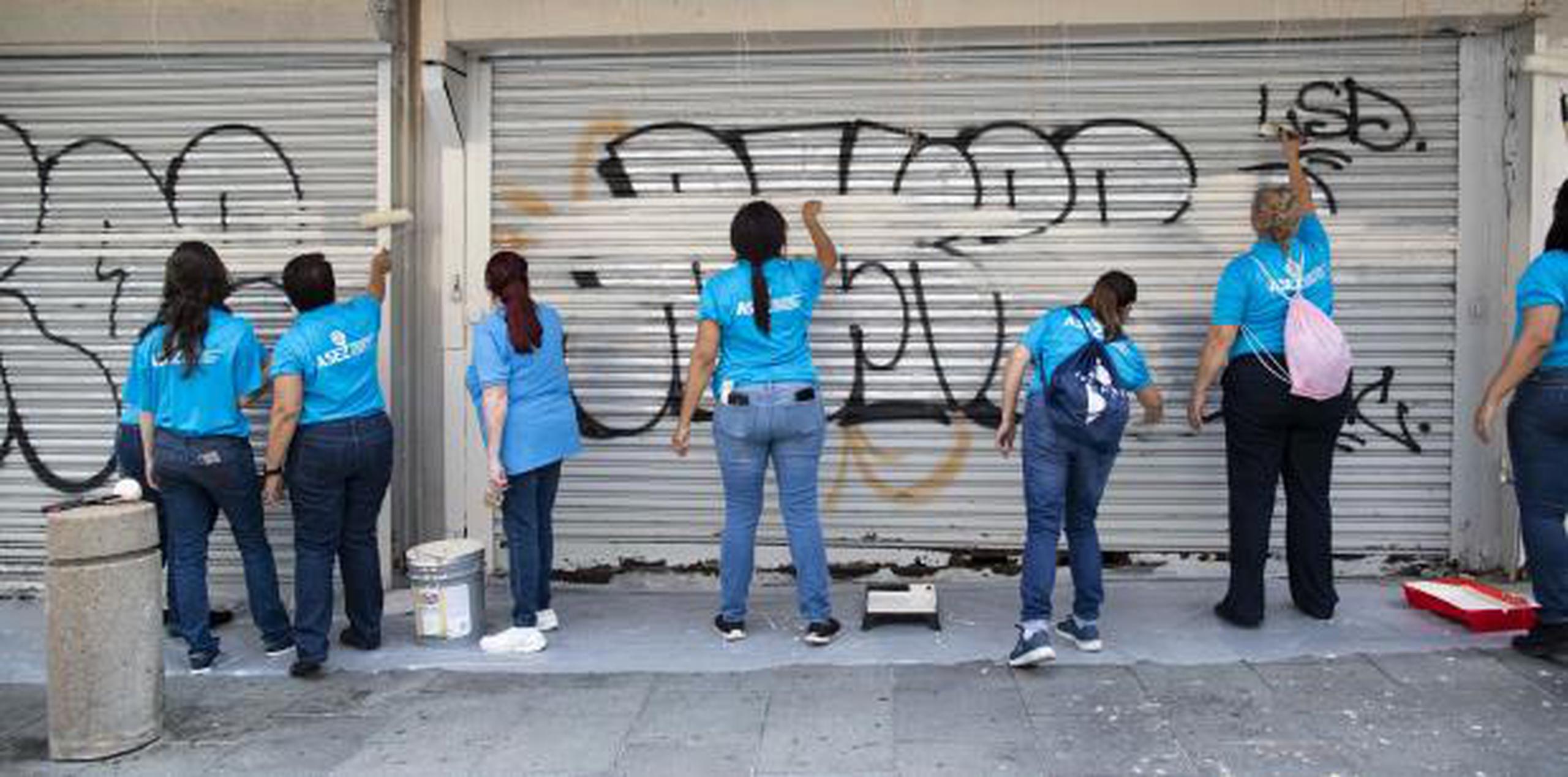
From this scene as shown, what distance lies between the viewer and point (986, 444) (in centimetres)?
645

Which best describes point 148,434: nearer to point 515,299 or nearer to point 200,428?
point 200,428

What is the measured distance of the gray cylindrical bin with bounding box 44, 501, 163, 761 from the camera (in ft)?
14.3

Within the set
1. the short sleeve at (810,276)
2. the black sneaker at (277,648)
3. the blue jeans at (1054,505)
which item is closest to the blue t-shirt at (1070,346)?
the blue jeans at (1054,505)

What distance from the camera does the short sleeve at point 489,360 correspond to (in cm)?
536

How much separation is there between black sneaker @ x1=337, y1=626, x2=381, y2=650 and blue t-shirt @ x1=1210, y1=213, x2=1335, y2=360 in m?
4.01

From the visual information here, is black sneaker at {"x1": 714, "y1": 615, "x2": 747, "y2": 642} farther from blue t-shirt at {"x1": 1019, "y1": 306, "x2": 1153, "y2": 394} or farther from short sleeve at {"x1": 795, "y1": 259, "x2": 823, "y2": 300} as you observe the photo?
blue t-shirt at {"x1": 1019, "y1": 306, "x2": 1153, "y2": 394}

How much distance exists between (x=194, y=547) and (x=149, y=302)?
192 cm

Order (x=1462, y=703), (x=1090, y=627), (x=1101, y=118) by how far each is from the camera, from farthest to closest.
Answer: (x=1101, y=118), (x=1090, y=627), (x=1462, y=703)

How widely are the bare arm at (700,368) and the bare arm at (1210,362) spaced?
214 cm

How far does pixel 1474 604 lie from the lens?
554 centimetres

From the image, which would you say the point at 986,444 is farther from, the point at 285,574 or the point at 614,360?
the point at 285,574

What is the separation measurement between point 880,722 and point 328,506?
8.27 feet

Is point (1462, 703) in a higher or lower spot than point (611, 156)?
lower

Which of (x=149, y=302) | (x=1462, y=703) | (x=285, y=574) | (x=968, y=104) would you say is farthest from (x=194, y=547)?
(x=1462, y=703)
